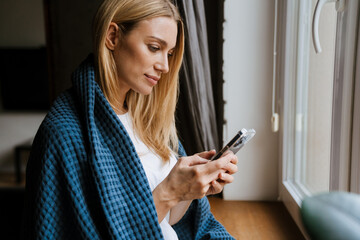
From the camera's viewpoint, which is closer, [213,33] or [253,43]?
[253,43]

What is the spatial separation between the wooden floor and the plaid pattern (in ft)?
1.58

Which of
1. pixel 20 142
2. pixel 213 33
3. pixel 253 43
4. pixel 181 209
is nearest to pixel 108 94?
pixel 181 209

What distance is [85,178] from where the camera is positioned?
68 centimetres

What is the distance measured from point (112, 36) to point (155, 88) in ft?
1.01

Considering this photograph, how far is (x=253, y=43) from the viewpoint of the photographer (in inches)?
49.7

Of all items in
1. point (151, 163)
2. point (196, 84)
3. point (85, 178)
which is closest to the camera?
point (85, 178)

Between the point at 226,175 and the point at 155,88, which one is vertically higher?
the point at 155,88

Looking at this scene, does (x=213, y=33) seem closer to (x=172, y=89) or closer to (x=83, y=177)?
(x=172, y=89)

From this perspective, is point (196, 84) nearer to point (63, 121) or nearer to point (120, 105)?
point (120, 105)

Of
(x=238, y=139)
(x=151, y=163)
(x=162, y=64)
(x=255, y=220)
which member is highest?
(x=162, y=64)

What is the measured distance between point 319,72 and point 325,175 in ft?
1.20

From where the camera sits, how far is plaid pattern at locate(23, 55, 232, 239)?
639mm

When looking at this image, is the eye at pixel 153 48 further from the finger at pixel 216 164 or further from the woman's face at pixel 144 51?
the finger at pixel 216 164

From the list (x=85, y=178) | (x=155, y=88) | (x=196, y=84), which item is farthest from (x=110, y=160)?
(x=196, y=84)
